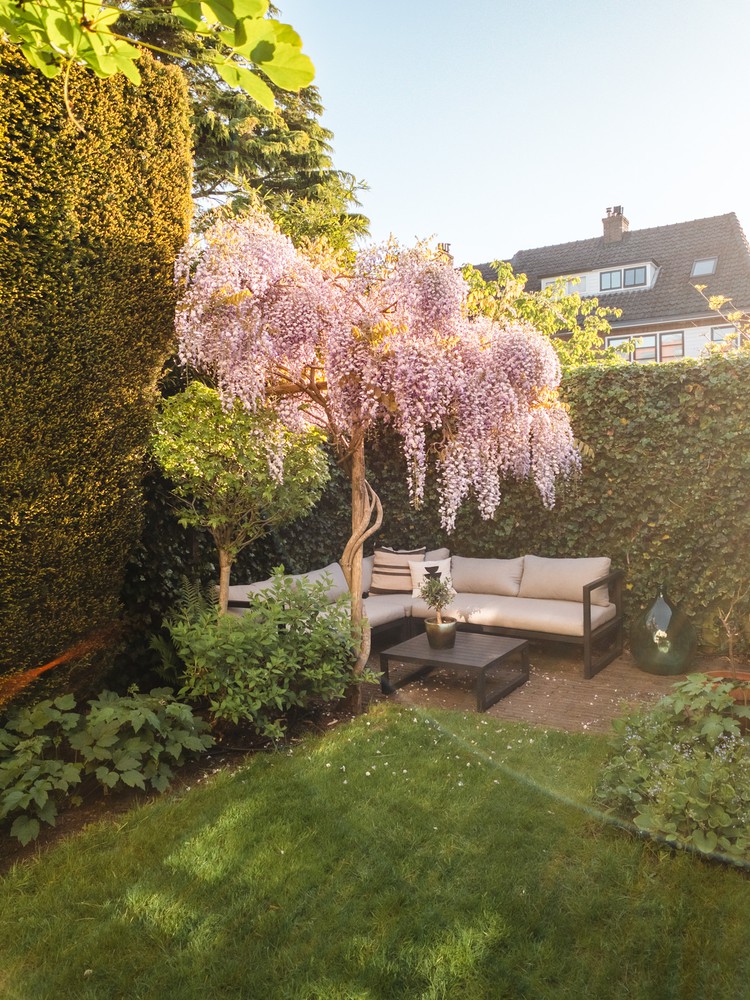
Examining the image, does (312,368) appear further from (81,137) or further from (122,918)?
(122,918)

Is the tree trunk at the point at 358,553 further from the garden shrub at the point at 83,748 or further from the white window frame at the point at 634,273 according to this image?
the white window frame at the point at 634,273

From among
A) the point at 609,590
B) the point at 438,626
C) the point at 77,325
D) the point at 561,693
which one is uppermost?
the point at 77,325

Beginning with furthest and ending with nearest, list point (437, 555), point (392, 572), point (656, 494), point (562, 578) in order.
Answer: point (437, 555) → point (392, 572) → point (562, 578) → point (656, 494)

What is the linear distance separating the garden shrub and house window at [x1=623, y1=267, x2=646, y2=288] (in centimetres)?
2074

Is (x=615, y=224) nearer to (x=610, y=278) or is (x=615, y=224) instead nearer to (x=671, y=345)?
(x=610, y=278)

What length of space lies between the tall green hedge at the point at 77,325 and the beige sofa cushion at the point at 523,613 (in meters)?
3.15

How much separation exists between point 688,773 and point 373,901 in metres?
1.54

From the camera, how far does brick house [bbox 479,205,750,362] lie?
19.1 m

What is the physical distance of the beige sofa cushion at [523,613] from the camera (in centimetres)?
569

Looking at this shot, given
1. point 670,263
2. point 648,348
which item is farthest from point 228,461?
point 670,263

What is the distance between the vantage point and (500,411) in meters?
4.43

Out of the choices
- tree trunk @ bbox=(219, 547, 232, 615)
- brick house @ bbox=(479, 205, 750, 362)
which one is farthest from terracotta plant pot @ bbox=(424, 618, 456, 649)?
brick house @ bbox=(479, 205, 750, 362)

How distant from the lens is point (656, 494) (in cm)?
599

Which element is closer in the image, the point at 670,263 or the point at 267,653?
the point at 267,653
